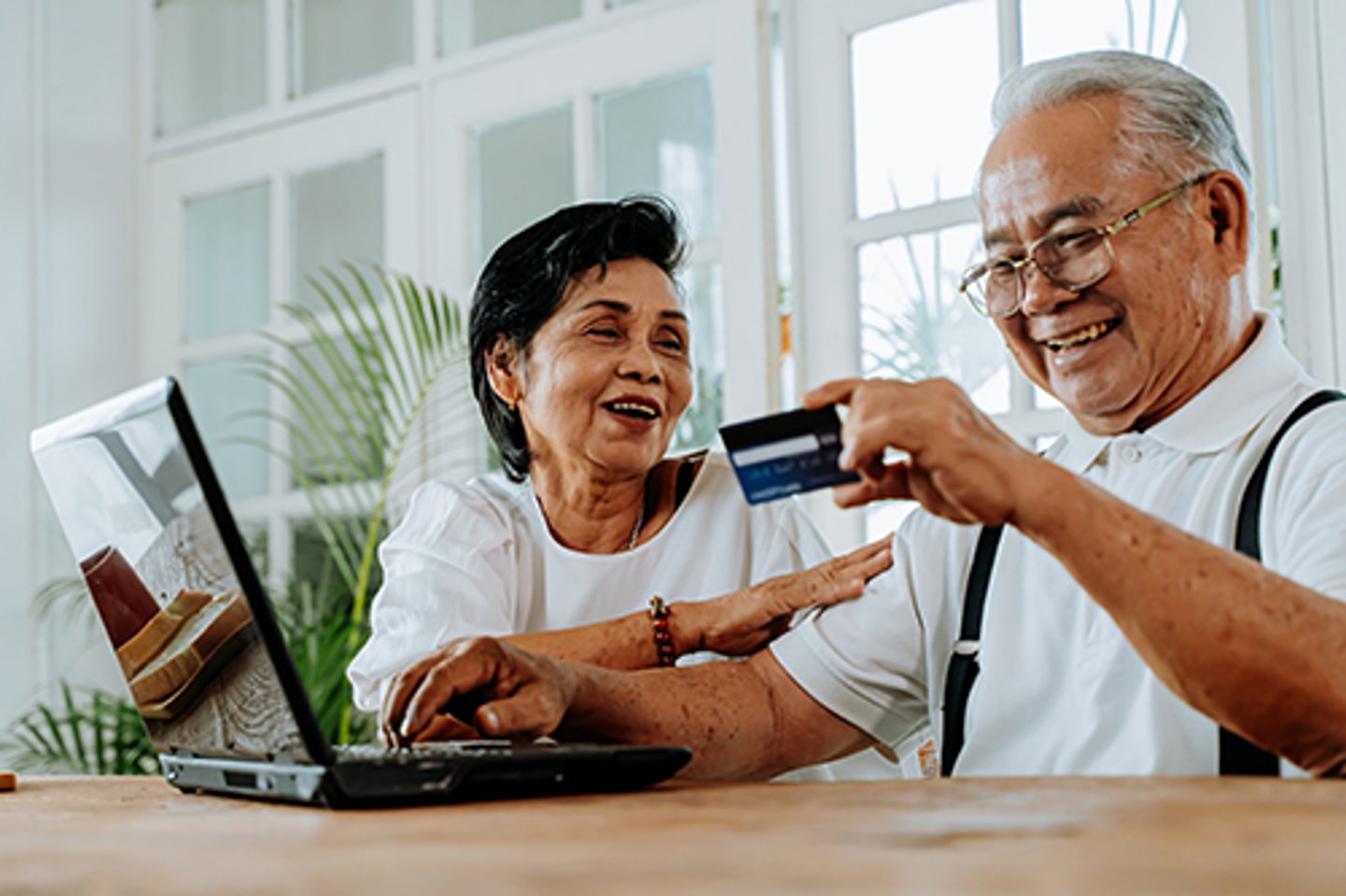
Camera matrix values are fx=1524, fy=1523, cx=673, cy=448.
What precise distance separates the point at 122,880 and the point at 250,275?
12.4ft

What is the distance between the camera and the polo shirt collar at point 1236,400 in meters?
1.43

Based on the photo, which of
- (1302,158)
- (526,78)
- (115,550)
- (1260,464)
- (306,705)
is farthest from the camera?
(526,78)

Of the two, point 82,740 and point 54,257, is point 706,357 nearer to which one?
point 82,740

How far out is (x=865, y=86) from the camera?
122 inches

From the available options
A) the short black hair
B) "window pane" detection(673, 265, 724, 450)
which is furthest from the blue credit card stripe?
"window pane" detection(673, 265, 724, 450)

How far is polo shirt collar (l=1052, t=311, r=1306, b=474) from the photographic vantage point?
1427mm

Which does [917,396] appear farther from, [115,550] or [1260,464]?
[115,550]

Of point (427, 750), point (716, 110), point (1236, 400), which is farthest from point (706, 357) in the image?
point (427, 750)

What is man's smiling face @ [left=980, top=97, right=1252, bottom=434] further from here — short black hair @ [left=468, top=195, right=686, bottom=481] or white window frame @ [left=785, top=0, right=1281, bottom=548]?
white window frame @ [left=785, top=0, right=1281, bottom=548]

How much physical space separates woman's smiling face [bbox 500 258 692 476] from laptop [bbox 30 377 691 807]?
856 mm

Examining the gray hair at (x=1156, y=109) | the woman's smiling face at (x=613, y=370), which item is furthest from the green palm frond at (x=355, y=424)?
the gray hair at (x=1156, y=109)

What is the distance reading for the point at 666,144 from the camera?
3.41 metres

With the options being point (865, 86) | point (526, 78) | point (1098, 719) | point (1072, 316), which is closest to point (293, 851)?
point (1098, 719)

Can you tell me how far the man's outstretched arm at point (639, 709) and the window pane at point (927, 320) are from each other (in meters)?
1.35
